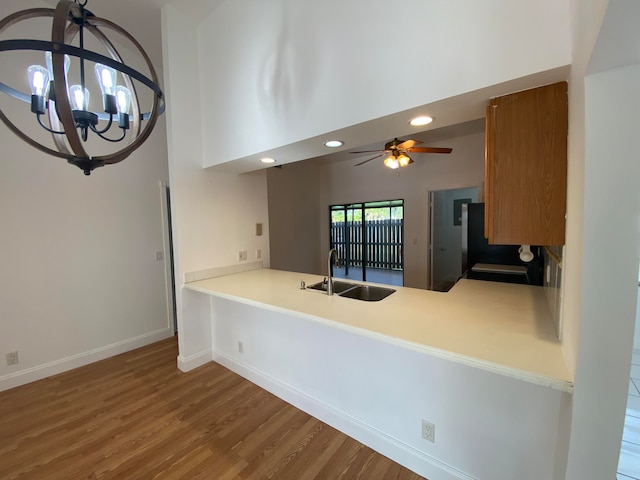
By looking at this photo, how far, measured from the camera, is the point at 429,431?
5.10ft

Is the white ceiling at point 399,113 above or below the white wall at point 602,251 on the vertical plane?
above

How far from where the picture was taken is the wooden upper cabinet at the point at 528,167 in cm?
110

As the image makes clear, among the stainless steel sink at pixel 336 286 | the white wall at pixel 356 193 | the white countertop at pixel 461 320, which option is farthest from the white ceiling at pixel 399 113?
the stainless steel sink at pixel 336 286

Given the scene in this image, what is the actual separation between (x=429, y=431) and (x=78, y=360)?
11.1 ft

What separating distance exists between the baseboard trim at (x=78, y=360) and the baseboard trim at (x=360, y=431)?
151cm

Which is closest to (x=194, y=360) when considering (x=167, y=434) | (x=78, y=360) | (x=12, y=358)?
(x=167, y=434)

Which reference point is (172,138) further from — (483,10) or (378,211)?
(378,211)

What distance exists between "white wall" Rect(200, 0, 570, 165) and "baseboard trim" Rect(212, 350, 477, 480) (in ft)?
6.36

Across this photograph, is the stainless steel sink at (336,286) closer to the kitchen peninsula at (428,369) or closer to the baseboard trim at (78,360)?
the kitchen peninsula at (428,369)

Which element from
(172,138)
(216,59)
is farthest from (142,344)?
(216,59)

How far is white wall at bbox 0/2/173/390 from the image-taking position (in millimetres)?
2449

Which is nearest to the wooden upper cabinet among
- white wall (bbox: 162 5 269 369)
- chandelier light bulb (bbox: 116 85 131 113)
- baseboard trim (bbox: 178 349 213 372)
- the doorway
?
chandelier light bulb (bbox: 116 85 131 113)

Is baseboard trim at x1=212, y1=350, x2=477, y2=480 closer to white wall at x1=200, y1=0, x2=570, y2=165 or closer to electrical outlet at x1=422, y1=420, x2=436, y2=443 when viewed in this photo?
electrical outlet at x1=422, y1=420, x2=436, y2=443

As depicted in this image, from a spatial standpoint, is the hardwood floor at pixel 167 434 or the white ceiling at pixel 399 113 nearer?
the white ceiling at pixel 399 113
